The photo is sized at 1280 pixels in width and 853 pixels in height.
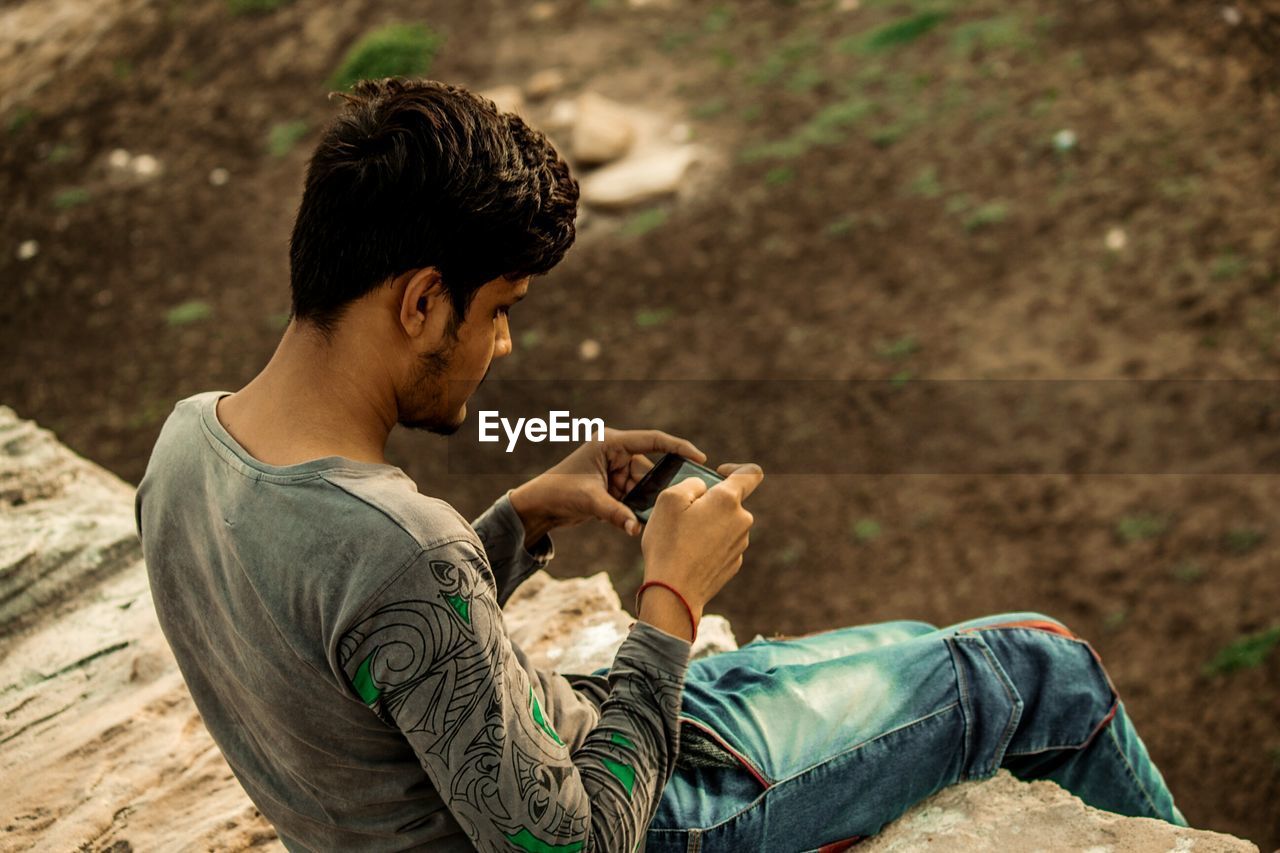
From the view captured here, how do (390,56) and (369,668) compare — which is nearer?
(369,668)

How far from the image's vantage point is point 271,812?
71.6 inches

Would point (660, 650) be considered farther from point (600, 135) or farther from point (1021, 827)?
point (600, 135)

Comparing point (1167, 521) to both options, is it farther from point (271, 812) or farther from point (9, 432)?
point (9, 432)

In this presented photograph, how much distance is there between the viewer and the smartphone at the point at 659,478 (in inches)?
82.7

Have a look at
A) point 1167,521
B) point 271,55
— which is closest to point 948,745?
point 1167,521

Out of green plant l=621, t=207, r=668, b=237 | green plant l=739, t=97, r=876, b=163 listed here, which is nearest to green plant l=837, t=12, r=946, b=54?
green plant l=739, t=97, r=876, b=163

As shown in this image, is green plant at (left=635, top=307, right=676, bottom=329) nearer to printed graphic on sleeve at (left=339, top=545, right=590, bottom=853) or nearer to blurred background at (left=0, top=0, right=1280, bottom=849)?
blurred background at (left=0, top=0, right=1280, bottom=849)

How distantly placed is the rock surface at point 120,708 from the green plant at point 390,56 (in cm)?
574

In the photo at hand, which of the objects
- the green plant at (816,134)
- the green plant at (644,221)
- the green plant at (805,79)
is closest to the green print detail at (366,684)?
the green plant at (644,221)

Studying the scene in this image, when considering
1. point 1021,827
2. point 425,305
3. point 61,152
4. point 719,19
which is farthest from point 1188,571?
point 61,152

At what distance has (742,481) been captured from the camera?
6.35 ft

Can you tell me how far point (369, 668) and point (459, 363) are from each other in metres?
0.49

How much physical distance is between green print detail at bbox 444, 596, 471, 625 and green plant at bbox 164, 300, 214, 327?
6120 millimetres

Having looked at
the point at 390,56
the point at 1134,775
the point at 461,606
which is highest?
the point at 461,606
